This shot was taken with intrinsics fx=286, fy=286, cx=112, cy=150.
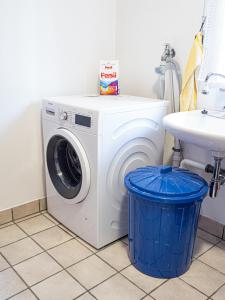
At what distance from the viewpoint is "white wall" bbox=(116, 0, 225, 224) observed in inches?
68.1

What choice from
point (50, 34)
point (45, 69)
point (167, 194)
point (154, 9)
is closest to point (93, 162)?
point (167, 194)

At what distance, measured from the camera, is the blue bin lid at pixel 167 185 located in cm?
128

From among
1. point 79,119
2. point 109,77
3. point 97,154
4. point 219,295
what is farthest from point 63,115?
point 219,295

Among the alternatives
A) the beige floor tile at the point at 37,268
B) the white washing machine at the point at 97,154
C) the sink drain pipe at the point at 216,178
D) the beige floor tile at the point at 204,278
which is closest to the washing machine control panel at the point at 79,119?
the white washing machine at the point at 97,154

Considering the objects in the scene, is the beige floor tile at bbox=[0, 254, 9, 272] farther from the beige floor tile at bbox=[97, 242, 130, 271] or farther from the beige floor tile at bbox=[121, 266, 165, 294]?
the beige floor tile at bbox=[121, 266, 165, 294]

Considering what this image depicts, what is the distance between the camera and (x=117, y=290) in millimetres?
1358

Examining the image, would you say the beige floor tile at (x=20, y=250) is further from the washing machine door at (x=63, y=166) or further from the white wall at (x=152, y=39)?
the white wall at (x=152, y=39)

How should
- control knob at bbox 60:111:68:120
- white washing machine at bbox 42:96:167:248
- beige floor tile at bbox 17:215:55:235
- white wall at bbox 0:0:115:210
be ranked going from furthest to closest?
beige floor tile at bbox 17:215:55:235 < white wall at bbox 0:0:115:210 < control knob at bbox 60:111:68:120 < white washing machine at bbox 42:96:167:248

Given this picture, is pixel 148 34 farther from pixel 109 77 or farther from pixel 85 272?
pixel 85 272

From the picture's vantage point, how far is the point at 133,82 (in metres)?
2.16

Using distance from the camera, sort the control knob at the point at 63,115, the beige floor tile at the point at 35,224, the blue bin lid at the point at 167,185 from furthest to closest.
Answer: the beige floor tile at the point at 35,224
the control knob at the point at 63,115
the blue bin lid at the point at 167,185

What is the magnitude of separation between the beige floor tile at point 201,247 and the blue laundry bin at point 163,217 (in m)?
0.18

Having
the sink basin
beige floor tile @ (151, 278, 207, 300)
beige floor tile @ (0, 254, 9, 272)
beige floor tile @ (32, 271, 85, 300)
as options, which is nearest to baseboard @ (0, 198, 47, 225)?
beige floor tile @ (0, 254, 9, 272)

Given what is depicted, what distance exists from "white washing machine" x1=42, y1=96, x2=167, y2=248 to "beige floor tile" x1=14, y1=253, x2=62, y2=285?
0.25 metres
